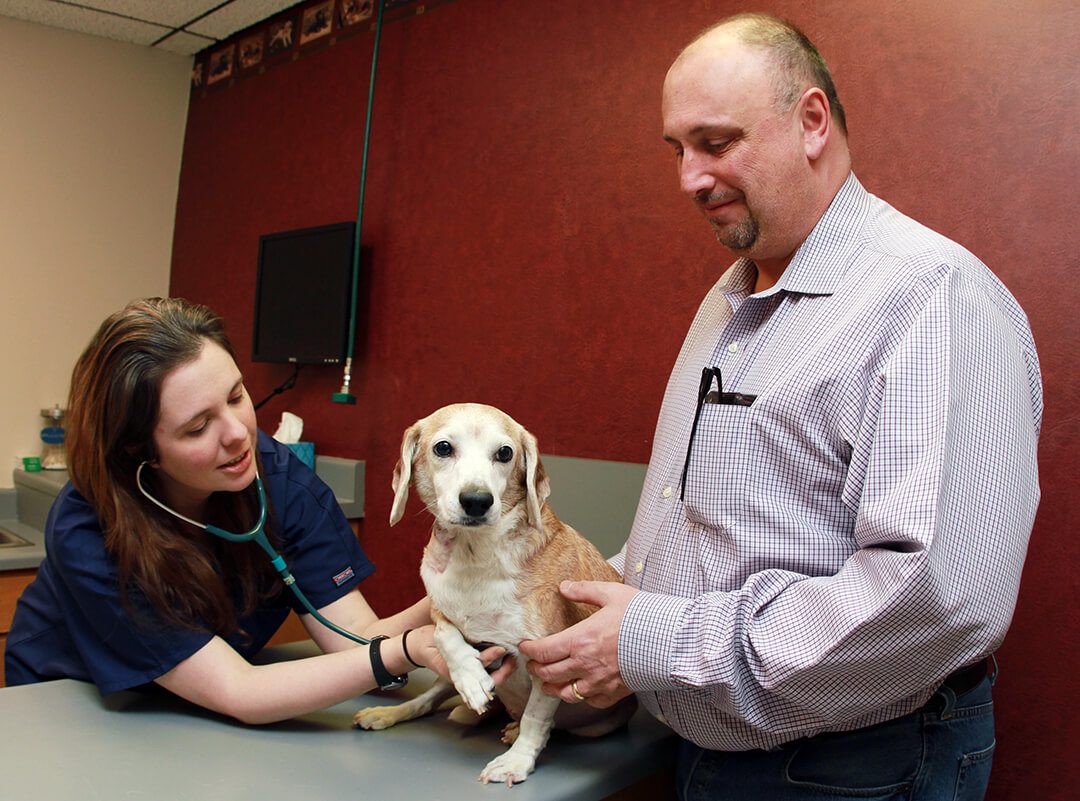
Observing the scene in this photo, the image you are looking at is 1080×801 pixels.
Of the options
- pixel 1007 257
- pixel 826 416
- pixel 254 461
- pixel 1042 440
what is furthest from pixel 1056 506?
pixel 254 461

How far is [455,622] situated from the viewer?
4.00ft

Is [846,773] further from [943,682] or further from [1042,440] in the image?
[1042,440]

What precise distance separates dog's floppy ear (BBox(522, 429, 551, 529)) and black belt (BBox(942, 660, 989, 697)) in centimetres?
58

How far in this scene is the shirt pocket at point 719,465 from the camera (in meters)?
1.11

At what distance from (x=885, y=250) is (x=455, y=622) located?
77 centimetres

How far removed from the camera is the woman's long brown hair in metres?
1.29

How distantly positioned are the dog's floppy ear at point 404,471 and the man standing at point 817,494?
32cm

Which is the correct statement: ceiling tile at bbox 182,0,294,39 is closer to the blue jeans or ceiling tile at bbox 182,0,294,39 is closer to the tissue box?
the tissue box

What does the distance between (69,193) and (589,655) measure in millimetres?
3643

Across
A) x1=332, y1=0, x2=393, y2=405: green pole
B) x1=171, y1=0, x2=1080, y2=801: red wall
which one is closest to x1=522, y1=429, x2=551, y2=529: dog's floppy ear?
x1=171, y1=0, x2=1080, y2=801: red wall

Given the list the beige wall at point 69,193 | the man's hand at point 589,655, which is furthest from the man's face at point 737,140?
the beige wall at point 69,193

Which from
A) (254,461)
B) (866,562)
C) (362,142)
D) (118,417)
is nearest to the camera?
(866,562)

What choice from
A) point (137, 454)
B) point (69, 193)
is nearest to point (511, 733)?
point (137, 454)

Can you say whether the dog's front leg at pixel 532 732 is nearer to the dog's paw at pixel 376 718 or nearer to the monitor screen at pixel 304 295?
the dog's paw at pixel 376 718
